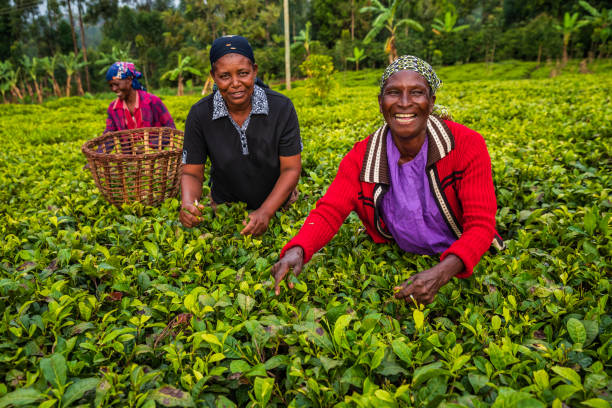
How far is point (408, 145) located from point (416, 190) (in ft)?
0.82

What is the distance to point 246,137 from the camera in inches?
106

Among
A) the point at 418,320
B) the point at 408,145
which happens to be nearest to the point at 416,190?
the point at 408,145

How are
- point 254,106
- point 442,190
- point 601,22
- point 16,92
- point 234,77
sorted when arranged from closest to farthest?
point 442,190 < point 234,77 < point 254,106 < point 601,22 < point 16,92

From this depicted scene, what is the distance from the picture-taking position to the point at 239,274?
1949 millimetres

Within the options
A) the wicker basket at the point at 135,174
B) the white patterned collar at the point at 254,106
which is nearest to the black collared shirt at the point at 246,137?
the white patterned collar at the point at 254,106

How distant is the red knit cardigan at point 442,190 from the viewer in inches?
71.3

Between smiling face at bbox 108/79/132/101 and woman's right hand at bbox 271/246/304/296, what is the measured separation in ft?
11.0

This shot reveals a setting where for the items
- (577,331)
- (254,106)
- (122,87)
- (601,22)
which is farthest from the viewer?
(601,22)

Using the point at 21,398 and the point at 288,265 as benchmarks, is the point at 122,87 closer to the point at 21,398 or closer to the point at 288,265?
the point at 288,265

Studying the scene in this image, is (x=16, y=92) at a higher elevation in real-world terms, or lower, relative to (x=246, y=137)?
higher

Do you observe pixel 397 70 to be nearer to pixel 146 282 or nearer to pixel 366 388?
pixel 366 388

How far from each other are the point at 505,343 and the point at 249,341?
0.99 meters

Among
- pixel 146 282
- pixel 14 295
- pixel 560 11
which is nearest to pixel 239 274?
pixel 146 282

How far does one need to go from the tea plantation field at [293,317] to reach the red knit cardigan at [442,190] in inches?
7.9
